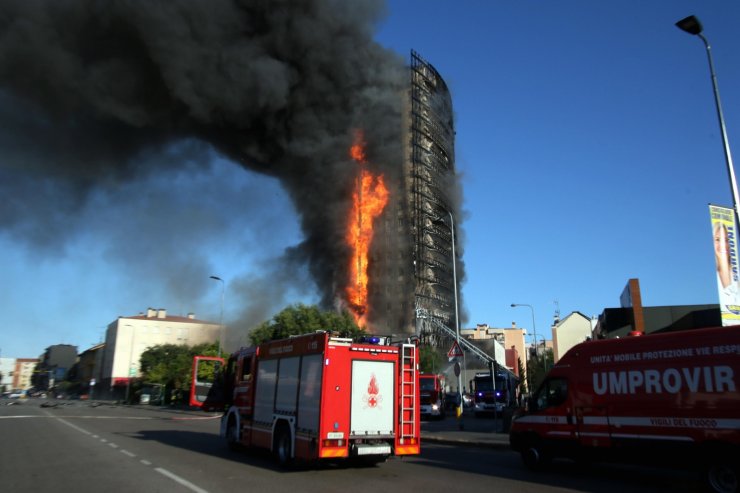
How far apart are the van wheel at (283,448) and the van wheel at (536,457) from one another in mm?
4902

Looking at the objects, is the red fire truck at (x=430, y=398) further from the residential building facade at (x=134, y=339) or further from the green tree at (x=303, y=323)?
the residential building facade at (x=134, y=339)

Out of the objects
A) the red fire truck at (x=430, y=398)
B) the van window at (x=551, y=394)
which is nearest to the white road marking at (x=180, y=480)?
the van window at (x=551, y=394)

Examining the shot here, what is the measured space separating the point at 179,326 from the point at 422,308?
5083 centimetres

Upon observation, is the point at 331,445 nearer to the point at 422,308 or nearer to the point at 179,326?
the point at 422,308

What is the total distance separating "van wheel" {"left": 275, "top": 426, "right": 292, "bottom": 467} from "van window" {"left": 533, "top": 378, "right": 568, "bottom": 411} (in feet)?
17.1

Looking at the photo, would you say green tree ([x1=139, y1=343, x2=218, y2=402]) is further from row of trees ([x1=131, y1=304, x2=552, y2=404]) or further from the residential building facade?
the residential building facade

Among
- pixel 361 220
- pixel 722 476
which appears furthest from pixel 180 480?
pixel 361 220

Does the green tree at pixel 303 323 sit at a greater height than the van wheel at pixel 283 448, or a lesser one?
greater

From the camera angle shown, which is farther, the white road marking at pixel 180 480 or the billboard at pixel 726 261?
the billboard at pixel 726 261

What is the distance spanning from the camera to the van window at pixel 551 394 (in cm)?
1038

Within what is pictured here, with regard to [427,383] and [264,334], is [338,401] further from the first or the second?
[264,334]

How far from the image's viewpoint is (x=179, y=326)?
313ft

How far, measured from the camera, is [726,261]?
41.5 ft

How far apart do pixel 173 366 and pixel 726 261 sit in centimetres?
5305
